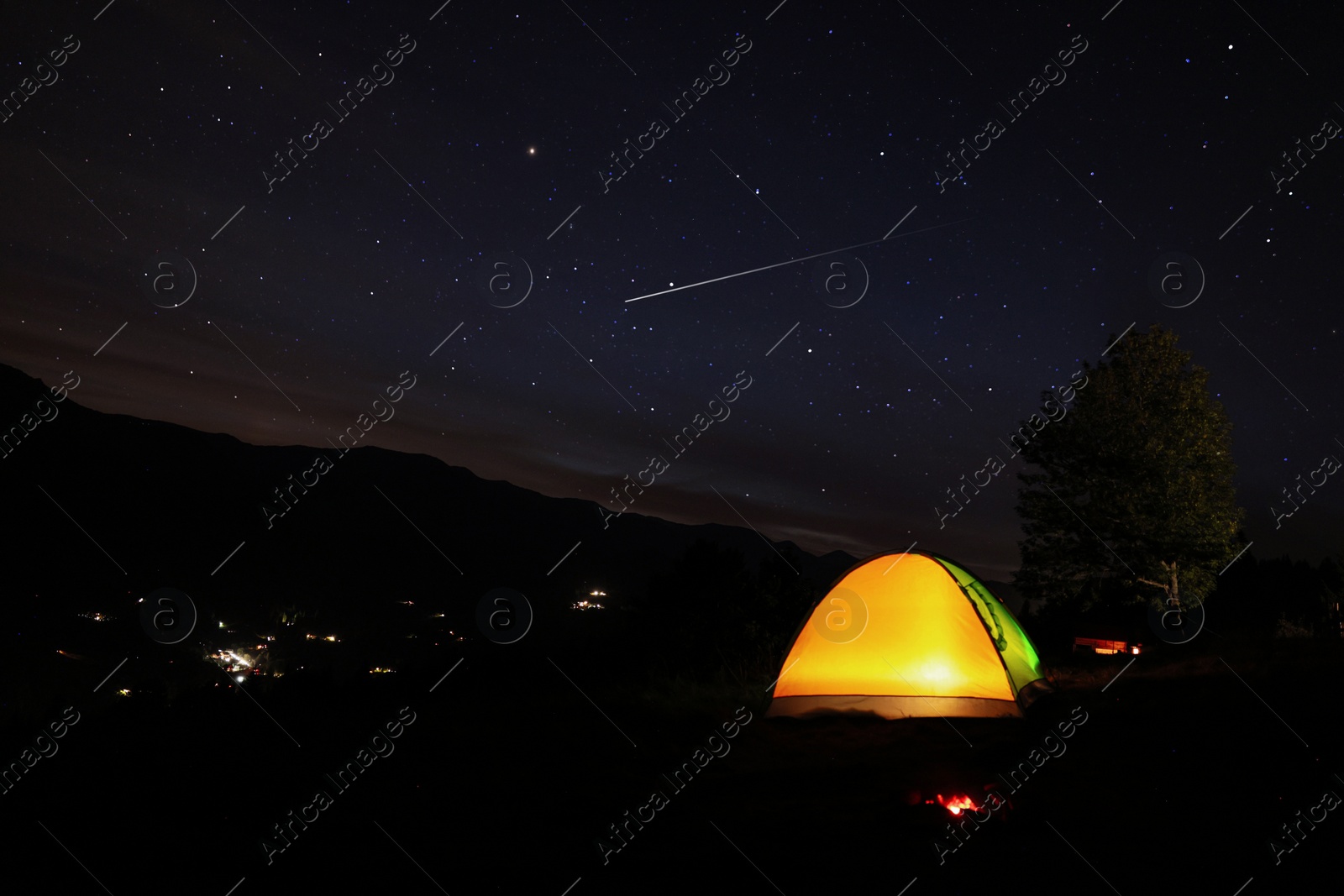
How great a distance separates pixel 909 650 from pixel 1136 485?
475 inches

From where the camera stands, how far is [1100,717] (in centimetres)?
726

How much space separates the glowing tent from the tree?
1045cm

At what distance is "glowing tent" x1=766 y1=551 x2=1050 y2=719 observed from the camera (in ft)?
27.3

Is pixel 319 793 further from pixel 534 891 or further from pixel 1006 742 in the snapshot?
pixel 1006 742

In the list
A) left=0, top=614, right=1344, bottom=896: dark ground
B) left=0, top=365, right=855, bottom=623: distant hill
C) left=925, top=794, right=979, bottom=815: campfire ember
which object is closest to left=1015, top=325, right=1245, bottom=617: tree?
left=0, top=365, right=855, bottom=623: distant hill

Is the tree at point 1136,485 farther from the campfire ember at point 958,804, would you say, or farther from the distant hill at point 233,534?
the campfire ember at point 958,804

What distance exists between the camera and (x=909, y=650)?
8883 mm

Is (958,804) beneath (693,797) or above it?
beneath

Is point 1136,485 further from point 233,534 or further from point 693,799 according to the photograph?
point 233,534

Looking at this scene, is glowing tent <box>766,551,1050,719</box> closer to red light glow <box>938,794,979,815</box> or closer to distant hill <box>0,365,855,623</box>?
red light glow <box>938,794,979,815</box>

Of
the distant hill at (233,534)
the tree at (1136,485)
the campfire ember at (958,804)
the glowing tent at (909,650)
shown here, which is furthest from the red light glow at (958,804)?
the tree at (1136,485)

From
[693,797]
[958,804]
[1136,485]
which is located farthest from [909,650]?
[1136,485]

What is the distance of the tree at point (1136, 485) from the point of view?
54.6 feet

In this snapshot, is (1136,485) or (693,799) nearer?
(693,799)
